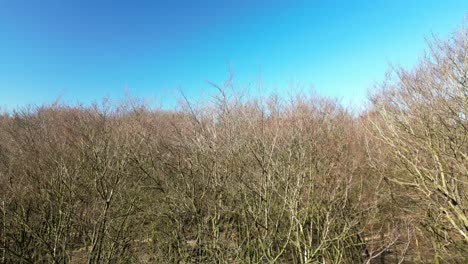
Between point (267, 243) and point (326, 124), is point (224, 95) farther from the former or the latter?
point (326, 124)

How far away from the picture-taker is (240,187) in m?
6.71

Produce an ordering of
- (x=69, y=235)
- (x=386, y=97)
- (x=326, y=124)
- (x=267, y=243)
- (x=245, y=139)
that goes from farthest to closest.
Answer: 1. (x=326, y=124)
2. (x=386, y=97)
3. (x=69, y=235)
4. (x=245, y=139)
5. (x=267, y=243)

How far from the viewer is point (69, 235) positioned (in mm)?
7707

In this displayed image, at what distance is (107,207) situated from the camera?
7840 mm

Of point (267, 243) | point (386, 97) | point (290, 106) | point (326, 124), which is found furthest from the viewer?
point (326, 124)

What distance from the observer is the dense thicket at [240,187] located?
22.1 feet

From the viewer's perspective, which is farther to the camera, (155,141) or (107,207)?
(155,141)

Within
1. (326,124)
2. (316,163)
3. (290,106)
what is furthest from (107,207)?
(326,124)

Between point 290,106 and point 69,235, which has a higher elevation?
point 290,106

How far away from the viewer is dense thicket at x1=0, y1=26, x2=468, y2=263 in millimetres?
6723

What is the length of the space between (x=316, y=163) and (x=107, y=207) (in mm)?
6412

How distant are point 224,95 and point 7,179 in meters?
6.92

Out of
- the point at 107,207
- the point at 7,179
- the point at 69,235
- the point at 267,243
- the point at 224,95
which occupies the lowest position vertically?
the point at 267,243

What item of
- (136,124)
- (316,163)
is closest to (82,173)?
(136,124)
